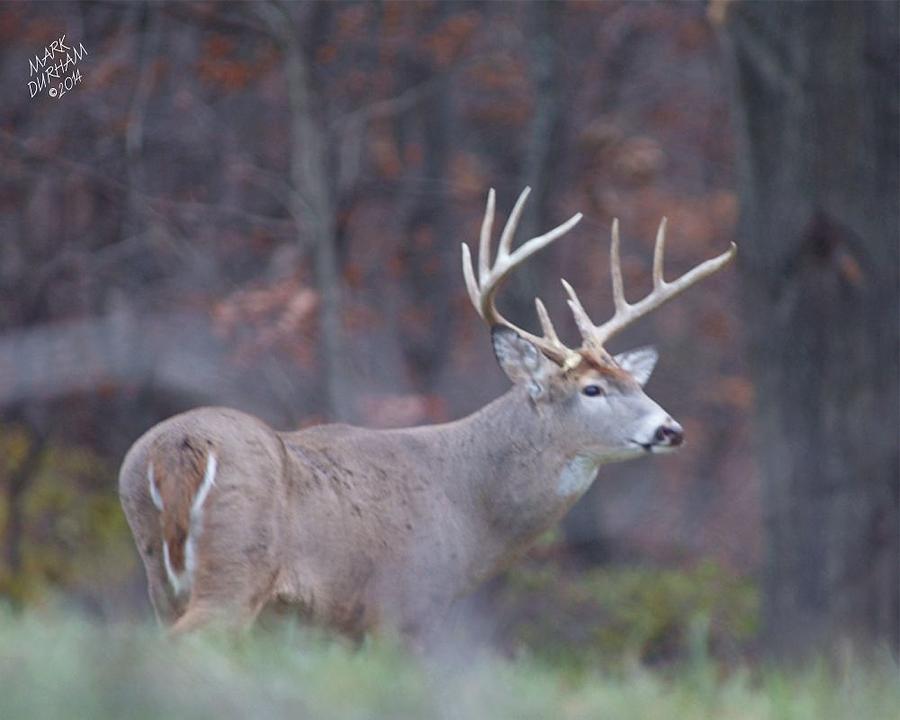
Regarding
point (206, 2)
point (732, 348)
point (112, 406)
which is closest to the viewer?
point (206, 2)

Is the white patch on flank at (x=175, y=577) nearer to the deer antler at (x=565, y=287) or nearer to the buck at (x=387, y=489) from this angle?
the buck at (x=387, y=489)

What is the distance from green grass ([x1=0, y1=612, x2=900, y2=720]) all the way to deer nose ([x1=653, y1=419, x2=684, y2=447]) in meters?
1.71

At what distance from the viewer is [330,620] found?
272 inches

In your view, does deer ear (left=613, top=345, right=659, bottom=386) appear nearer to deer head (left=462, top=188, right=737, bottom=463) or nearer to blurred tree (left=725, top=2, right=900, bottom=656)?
deer head (left=462, top=188, right=737, bottom=463)

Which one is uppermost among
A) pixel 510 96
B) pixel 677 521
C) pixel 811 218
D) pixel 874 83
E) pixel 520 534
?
pixel 510 96

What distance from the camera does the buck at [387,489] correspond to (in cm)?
636

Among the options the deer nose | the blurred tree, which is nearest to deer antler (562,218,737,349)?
the deer nose

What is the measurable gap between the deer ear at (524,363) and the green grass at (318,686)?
6.58 feet

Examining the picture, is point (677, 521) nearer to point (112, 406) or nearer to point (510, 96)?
point (510, 96)

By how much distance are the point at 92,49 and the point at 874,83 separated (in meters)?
6.29

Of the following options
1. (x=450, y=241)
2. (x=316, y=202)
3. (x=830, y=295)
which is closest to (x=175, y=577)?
(x=830, y=295)

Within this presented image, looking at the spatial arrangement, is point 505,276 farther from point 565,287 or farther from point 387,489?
point 387,489

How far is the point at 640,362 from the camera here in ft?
28.2

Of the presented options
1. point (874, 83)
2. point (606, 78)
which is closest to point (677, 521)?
point (606, 78)
